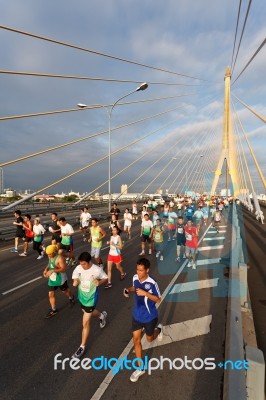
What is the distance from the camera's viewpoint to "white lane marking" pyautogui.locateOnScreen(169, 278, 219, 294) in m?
7.19

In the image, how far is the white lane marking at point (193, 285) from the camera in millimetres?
7187

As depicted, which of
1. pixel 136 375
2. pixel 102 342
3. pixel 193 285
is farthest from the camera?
pixel 193 285

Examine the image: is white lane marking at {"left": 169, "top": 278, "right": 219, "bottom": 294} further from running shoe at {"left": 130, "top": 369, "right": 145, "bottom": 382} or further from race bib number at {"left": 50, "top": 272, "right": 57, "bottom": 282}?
running shoe at {"left": 130, "top": 369, "right": 145, "bottom": 382}

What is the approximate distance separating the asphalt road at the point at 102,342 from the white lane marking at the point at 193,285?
0.13m

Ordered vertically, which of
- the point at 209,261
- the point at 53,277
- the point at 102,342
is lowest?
the point at 102,342

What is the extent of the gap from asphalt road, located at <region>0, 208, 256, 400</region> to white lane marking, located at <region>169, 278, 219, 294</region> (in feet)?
0.41

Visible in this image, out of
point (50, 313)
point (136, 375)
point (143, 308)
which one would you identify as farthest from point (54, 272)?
point (136, 375)

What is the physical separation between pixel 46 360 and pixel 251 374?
312cm

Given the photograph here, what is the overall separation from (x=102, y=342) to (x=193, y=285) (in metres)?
3.55

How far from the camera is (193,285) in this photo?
298 inches

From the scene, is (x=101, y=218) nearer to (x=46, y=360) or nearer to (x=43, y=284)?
(x=43, y=284)

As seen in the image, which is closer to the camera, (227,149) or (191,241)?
(191,241)

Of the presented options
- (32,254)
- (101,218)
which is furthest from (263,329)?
(101,218)

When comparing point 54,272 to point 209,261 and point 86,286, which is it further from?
point 209,261
